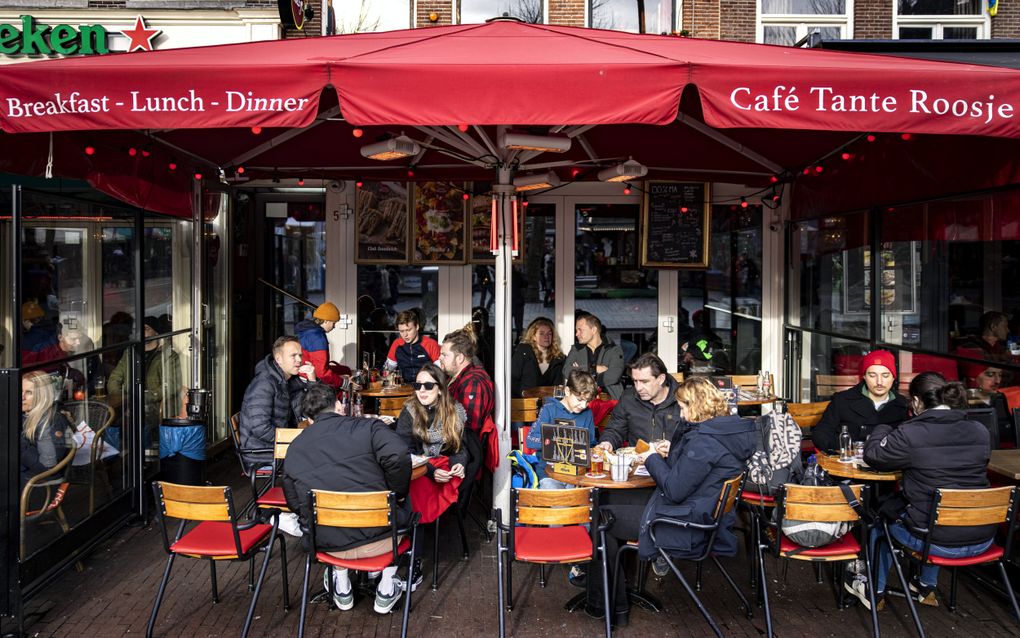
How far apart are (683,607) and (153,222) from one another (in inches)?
220

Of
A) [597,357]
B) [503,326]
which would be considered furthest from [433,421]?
[597,357]

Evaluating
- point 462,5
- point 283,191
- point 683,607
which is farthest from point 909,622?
point 462,5

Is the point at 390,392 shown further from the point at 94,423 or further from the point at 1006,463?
the point at 1006,463

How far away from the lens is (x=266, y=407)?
6.46 m

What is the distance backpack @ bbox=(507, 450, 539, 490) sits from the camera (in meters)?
6.15

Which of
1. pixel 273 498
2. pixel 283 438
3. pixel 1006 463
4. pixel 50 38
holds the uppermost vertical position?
pixel 50 38

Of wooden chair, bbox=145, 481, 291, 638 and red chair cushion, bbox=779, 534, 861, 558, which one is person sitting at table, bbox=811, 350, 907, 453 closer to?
red chair cushion, bbox=779, 534, 861, 558

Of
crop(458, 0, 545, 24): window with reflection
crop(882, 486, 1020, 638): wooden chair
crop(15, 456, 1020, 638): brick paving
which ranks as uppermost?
crop(458, 0, 545, 24): window with reflection

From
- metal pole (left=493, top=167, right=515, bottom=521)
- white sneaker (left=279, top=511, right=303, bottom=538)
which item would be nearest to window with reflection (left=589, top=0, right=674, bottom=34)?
metal pole (left=493, top=167, right=515, bottom=521)

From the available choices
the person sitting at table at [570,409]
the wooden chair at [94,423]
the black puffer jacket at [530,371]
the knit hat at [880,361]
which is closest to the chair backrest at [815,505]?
the person sitting at table at [570,409]

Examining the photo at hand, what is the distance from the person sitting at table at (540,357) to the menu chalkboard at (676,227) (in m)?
2.02

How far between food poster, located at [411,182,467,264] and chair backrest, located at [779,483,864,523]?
603 cm

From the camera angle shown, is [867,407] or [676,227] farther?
[676,227]

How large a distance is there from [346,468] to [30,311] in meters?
2.36
